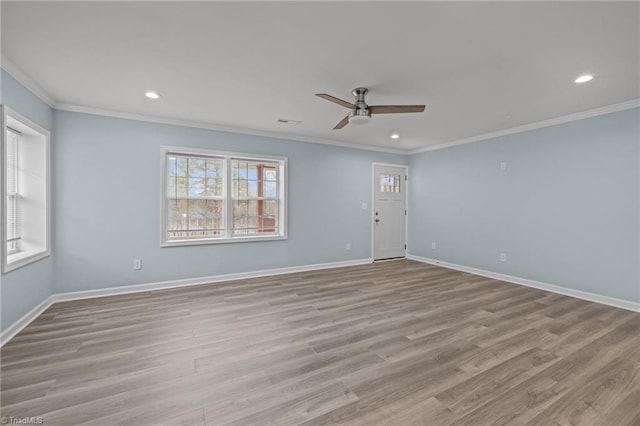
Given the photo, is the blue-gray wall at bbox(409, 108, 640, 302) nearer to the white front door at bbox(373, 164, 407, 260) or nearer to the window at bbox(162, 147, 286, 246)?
the white front door at bbox(373, 164, 407, 260)

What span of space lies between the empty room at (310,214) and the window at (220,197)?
0.12 ft

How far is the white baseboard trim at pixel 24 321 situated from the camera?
8.27 feet

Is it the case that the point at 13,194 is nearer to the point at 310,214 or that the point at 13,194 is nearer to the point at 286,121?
the point at 286,121

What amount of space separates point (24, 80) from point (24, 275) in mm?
1978

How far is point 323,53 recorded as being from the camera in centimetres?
233

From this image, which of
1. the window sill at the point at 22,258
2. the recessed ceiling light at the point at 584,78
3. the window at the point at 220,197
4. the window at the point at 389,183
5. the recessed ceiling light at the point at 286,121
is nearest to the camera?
the window sill at the point at 22,258

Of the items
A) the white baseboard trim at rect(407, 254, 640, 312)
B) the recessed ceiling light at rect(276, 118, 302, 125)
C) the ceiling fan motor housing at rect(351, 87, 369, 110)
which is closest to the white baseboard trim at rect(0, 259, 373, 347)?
the white baseboard trim at rect(407, 254, 640, 312)

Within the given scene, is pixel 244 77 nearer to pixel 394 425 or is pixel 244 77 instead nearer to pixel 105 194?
pixel 105 194

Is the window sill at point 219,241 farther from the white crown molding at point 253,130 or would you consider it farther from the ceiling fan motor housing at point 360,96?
the ceiling fan motor housing at point 360,96

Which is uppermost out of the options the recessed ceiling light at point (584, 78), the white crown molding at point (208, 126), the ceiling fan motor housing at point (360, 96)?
the white crown molding at point (208, 126)

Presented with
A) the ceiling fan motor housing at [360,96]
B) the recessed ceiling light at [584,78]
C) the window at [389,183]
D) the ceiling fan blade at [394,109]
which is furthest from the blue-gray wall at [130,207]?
the recessed ceiling light at [584,78]

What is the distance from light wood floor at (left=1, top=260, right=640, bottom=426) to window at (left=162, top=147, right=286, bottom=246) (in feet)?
3.82

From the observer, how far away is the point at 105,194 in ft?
12.4

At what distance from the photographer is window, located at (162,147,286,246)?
4.28 metres
